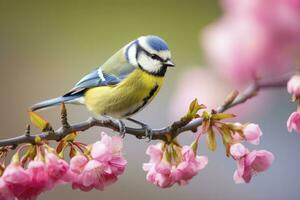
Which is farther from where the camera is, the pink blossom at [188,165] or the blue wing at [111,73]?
the blue wing at [111,73]

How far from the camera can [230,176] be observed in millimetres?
2334

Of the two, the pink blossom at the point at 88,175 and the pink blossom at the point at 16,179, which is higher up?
the pink blossom at the point at 88,175

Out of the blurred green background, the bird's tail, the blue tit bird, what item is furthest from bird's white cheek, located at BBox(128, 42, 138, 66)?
the blurred green background

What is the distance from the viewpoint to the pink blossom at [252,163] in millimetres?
733

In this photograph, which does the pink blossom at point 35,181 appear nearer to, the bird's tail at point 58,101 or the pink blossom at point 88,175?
the pink blossom at point 88,175

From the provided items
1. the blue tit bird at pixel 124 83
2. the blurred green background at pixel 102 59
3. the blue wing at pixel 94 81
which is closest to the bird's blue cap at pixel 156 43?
the blue tit bird at pixel 124 83

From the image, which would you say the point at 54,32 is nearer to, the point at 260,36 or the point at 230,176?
the point at 230,176

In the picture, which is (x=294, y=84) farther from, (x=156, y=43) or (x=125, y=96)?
(x=125, y=96)

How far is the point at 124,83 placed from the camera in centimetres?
104

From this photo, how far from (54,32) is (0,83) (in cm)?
36

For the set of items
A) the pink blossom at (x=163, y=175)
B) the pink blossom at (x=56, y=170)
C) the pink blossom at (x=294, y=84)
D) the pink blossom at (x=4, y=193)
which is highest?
the pink blossom at (x=294, y=84)

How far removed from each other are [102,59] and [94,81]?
1374mm

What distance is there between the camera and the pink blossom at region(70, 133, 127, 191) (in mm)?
704

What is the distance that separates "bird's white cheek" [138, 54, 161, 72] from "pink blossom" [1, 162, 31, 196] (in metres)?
0.35
